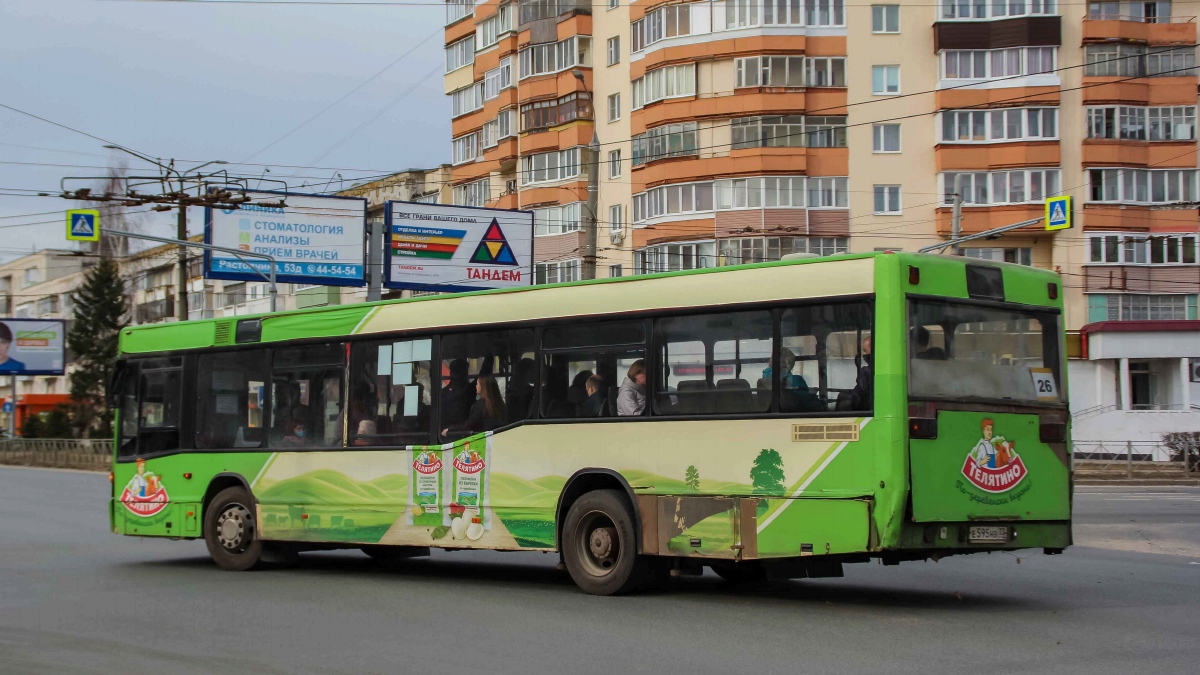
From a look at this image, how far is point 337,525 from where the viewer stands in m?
14.9

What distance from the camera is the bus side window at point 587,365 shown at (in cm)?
1241

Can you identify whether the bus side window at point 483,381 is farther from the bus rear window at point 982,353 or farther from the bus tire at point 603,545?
the bus rear window at point 982,353

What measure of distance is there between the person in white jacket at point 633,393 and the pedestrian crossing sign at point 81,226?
24484 mm

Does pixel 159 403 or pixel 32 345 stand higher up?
pixel 32 345

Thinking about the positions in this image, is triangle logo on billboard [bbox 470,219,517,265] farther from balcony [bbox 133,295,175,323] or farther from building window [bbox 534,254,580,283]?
balcony [bbox 133,295,175,323]

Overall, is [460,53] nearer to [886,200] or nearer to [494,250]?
[886,200]

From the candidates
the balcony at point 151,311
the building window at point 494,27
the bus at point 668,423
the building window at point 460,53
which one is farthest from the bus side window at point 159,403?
the balcony at point 151,311

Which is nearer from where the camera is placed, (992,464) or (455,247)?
(992,464)

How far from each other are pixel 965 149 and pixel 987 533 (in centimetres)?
4377

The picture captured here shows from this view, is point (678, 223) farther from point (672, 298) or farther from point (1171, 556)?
point (672, 298)

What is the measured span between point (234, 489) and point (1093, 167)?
4348 centimetres

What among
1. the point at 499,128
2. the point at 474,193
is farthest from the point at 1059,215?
the point at 474,193

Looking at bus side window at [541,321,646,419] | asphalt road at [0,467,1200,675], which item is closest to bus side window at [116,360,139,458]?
asphalt road at [0,467,1200,675]

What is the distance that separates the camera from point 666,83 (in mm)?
55250
